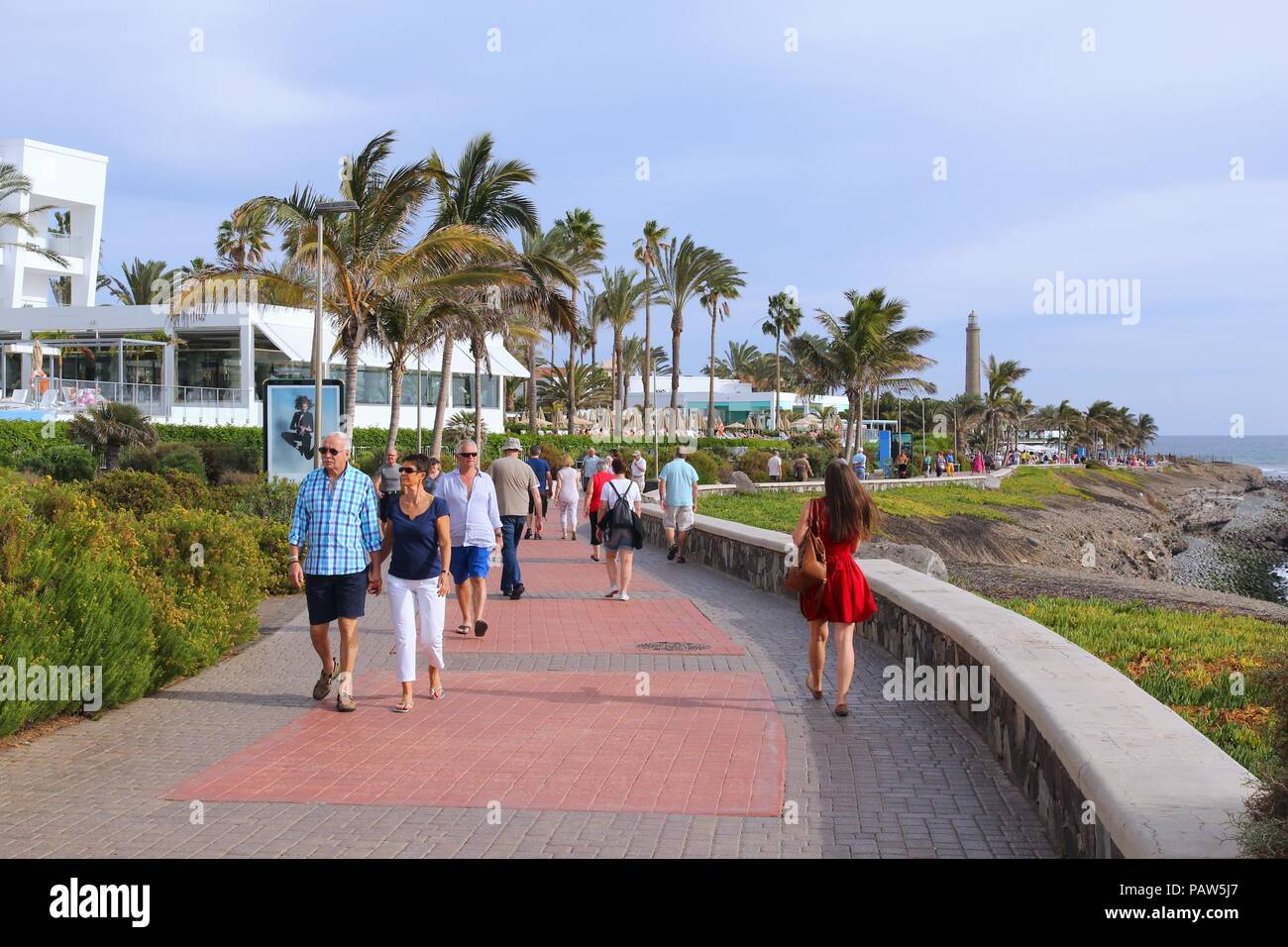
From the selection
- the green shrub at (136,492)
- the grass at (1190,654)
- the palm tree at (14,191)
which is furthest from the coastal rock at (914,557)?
the palm tree at (14,191)

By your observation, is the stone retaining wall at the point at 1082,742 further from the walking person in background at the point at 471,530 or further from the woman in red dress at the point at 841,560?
the walking person in background at the point at 471,530

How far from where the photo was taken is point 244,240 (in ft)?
142

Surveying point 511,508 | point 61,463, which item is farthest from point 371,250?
point 511,508

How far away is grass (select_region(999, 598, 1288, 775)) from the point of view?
6359mm

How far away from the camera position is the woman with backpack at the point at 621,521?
41.4ft

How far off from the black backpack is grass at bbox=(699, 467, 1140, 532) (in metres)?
8.93

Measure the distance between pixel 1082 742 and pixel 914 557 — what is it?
10868mm

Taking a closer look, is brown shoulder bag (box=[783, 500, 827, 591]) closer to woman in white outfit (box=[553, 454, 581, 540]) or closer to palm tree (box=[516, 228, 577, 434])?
woman in white outfit (box=[553, 454, 581, 540])

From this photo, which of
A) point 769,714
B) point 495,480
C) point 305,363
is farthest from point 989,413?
point 769,714

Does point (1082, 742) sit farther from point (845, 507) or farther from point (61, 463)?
point (61, 463)

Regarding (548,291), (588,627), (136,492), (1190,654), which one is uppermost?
(548,291)

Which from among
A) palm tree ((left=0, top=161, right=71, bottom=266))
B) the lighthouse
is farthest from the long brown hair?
the lighthouse
